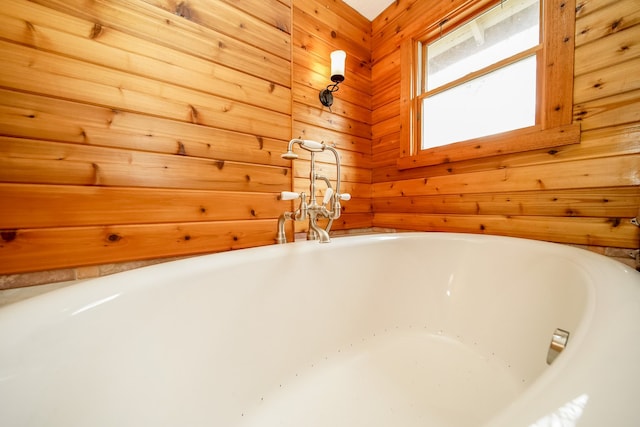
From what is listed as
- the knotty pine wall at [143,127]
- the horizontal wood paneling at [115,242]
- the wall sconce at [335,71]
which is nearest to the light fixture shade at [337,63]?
the wall sconce at [335,71]

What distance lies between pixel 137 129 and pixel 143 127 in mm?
23

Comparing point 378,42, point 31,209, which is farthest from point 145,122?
point 378,42

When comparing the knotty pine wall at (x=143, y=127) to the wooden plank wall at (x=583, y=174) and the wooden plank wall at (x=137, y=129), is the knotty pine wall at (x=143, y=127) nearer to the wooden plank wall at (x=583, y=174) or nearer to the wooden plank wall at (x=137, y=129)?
the wooden plank wall at (x=137, y=129)

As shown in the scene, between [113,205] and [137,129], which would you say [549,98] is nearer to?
[137,129]

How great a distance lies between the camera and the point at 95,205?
83cm

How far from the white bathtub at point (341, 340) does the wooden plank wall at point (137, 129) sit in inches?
17.8

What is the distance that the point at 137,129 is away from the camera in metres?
0.91

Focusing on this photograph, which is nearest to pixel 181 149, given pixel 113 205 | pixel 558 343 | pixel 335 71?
pixel 113 205

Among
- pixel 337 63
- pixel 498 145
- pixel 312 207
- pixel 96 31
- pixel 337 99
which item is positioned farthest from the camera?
pixel 337 99

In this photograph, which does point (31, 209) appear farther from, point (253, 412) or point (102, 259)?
point (253, 412)

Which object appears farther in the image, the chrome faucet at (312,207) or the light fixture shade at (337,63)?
the light fixture shade at (337,63)

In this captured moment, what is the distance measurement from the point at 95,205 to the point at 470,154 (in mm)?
1744

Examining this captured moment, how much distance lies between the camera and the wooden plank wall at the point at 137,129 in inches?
29.0

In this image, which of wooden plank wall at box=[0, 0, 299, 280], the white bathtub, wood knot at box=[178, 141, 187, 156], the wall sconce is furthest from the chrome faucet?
the wall sconce
